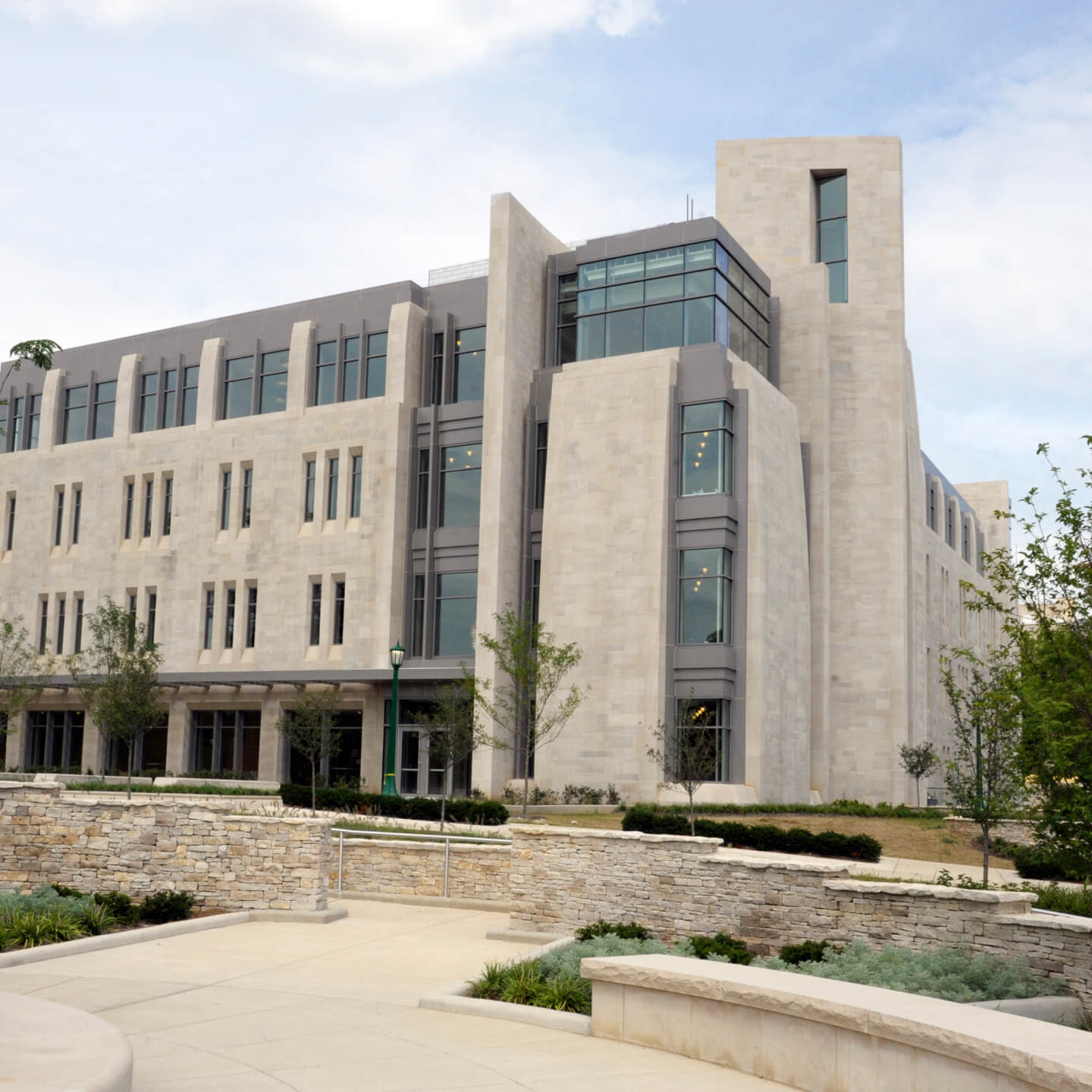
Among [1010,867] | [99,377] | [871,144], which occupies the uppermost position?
[871,144]

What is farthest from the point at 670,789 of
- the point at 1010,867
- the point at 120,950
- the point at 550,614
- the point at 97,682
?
the point at 120,950

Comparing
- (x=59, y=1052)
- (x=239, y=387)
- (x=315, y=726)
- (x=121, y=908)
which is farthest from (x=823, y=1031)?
(x=239, y=387)

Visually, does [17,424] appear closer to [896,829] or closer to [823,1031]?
[896,829]

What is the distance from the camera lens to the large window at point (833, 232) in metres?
51.6

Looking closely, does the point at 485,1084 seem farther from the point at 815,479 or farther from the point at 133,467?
the point at 133,467

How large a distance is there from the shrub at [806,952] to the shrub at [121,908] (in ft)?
28.4

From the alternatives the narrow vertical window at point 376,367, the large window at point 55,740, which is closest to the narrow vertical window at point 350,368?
the narrow vertical window at point 376,367

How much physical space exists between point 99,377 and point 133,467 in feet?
18.0

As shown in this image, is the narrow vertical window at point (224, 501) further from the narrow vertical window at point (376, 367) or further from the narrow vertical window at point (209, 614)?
the narrow vertical window at point (376, 367)

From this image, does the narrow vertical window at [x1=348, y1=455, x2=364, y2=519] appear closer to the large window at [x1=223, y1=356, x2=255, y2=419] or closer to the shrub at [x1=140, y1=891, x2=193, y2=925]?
the large window at [x1=223, y1=356, x2=255, y2=419]

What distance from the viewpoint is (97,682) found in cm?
4606

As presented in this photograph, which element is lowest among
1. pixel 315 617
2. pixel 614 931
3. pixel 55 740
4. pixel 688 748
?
pixel 614 931

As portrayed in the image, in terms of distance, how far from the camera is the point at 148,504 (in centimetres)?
5284

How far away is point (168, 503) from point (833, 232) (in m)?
31.3
